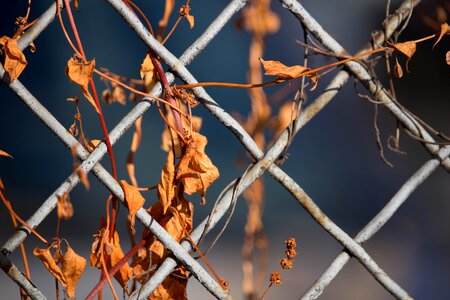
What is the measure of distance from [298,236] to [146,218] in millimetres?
2293

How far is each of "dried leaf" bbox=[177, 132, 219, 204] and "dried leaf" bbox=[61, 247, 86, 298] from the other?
0.22 metres

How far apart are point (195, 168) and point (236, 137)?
0.37 feet

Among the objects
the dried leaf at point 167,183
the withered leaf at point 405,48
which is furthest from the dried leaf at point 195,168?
the withered leaf at point 405,48

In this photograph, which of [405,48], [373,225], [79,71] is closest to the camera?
[79,71]

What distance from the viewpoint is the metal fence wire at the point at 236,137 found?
98 centimetres

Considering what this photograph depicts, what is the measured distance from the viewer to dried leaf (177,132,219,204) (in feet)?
3.22

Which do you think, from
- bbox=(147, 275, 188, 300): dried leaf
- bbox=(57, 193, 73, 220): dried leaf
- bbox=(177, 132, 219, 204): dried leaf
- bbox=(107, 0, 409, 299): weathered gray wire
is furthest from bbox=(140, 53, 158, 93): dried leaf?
bbox=(147, 275, 188, 300): dried leaf

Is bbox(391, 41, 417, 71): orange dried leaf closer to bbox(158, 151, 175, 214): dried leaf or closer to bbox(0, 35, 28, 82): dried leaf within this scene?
bbox(158, 151, 175, 214): dried leaf

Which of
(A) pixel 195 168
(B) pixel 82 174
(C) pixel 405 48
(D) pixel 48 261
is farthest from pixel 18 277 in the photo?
(C) pixel 405 48

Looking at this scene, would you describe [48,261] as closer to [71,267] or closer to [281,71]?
[71,267]

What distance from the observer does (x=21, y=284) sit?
1.01m

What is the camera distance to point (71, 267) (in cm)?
98

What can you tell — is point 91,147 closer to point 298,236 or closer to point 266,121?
point 266,121

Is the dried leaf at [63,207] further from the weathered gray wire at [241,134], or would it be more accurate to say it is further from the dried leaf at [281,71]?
the dried leaf at [281,71]
